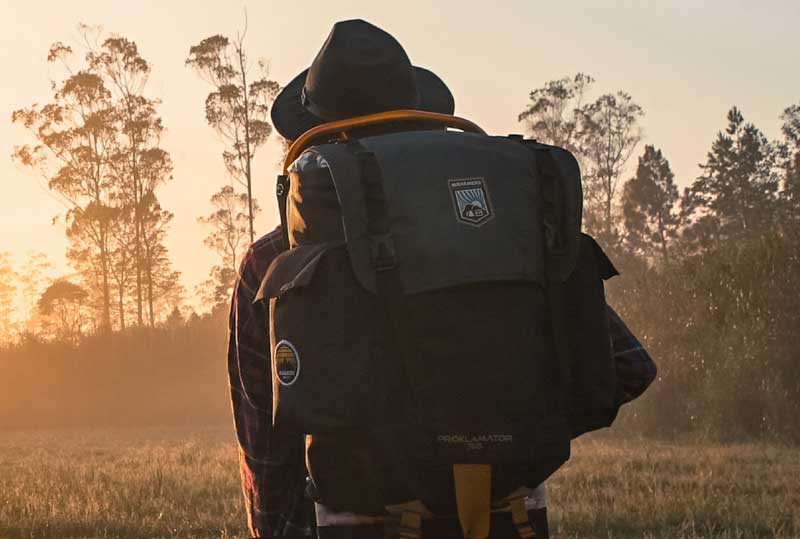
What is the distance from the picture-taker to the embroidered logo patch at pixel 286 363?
1913 millimetres

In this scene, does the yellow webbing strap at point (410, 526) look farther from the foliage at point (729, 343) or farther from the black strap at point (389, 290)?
the foliage at point (729, 343)

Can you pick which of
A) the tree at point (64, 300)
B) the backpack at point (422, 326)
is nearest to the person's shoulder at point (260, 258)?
the backpack at point (422, 326)

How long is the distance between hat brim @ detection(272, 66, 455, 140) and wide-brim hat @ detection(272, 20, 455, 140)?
11cm

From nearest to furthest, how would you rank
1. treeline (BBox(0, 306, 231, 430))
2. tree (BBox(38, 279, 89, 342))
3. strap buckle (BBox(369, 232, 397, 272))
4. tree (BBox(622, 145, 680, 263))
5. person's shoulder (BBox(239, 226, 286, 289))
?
1. strap buckle (BBox(369, 232, 397, 272))
2. person's shoulder (BBox(239, 226, 286, 289))
3. treeline (BBox(0, 306, 231, 430))
4. tree (BBox(38, 279, 89, 342))
5. tree (BBox(622, 145, 680, 263))

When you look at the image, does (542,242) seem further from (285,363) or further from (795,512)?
(795,512)

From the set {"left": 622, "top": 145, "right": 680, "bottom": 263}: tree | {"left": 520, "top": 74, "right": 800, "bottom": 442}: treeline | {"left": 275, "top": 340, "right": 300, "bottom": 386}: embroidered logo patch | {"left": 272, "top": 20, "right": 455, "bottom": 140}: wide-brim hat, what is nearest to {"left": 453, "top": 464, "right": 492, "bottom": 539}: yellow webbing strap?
{"left": 275, "top": 340, "right": 300, "bottom": 386}: embroidered logo patch

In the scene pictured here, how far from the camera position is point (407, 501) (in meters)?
1.96

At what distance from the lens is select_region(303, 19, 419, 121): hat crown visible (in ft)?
7.34

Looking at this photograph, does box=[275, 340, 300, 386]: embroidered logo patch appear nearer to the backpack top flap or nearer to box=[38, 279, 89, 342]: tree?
the backpack top flap

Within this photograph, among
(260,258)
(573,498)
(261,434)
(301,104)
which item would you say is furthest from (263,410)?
(573,498)

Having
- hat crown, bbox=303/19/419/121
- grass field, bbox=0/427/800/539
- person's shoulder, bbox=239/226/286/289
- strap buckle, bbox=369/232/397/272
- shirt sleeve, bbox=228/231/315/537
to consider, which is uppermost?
hat crown, bbox=303/19/419/121

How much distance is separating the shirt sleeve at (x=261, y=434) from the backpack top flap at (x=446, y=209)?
362 millimetres

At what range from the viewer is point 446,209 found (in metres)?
1.97

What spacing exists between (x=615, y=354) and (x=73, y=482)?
29.8 ft
